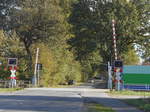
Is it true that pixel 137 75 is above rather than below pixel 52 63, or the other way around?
below

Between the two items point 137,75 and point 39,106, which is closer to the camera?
point 39,106

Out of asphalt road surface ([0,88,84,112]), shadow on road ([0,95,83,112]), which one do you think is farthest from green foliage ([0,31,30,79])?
shadow on road ([0,95,83,112])

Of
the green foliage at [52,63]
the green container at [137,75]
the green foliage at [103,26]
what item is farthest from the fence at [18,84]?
the green container at [137,75]

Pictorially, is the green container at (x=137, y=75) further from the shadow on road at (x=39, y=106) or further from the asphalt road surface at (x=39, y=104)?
the shadow on road at (x=39, y=106)

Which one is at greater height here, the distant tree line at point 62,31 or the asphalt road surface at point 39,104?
the distant tree line at point 62,31

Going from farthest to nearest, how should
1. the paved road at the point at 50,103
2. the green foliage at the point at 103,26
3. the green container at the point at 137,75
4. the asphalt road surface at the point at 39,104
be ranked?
1. the green foliage at the point at 103,26
2. the green container at the point at 137,75
3. the paved road at the point at 50,103
4. the asphalt road surface at the point at 39,104

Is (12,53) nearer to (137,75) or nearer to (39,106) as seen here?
(137,75)

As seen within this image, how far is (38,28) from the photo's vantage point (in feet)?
202

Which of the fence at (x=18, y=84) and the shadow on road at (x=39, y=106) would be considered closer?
the shadow on road at (x=39, y=106)

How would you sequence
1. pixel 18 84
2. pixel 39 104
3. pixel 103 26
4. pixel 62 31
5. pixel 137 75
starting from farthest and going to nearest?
1. pixel 62 31
2. pixel 103 26
3. pixel 18 84
4. pixel 137 75
5. pixel 39 104

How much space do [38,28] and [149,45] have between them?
55.6 feet

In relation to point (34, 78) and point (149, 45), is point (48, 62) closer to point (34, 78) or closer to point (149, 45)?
point (34, 78)

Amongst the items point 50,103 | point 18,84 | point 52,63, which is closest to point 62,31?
point 52,63

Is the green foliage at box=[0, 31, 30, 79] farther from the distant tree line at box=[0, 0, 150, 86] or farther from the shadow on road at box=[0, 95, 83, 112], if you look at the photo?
the shadow on road at box=[0, 95, 83, 112]
